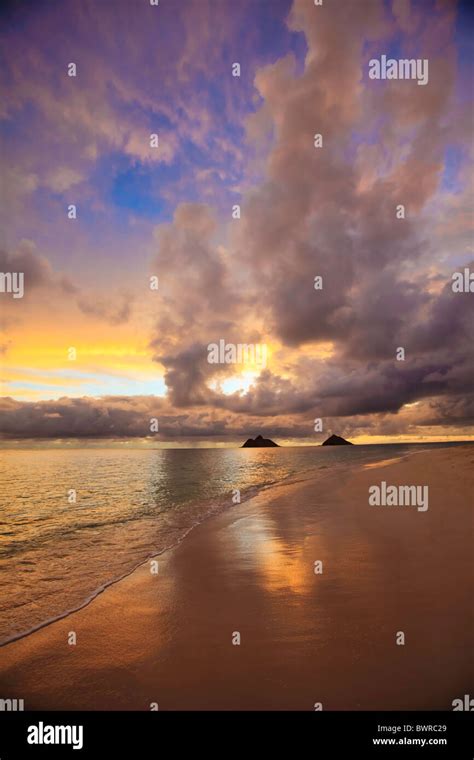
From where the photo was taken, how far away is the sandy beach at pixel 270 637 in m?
4.55

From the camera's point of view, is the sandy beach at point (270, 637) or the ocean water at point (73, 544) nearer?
the sandy beach at point (270, 637)

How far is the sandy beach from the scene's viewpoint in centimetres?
455

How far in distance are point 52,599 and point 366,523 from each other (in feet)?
34.7

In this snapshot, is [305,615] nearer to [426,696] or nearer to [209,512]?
[426,696]

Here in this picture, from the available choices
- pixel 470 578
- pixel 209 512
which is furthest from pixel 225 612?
pixel 209 512

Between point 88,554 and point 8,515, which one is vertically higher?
point 88,554

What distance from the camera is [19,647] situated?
605cm
